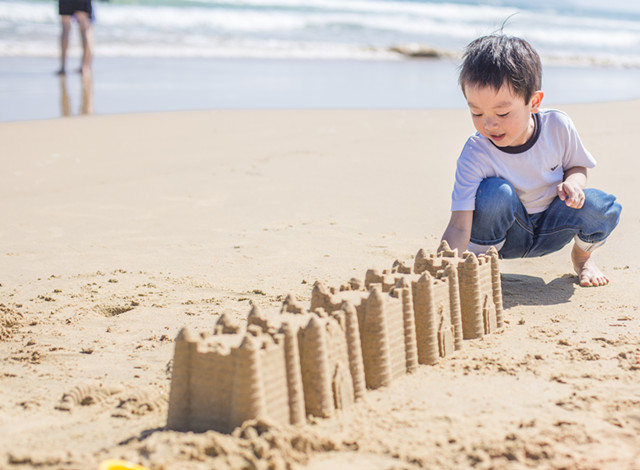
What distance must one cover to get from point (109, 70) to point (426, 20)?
20.2m

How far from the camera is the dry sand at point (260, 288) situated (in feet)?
7.80

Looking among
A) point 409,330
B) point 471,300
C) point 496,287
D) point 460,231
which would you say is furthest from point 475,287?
point 460,231

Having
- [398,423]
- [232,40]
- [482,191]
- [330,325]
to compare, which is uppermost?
[232,40]

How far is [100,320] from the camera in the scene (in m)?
3.66

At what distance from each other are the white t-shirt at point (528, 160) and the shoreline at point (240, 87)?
5934 millimetres

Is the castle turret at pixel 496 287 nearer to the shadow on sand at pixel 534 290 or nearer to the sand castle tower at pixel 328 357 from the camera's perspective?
the shadow on sand at pixel 534 290

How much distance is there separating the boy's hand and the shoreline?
6.36 meters

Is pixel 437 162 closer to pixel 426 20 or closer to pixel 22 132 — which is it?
pixel 22 132

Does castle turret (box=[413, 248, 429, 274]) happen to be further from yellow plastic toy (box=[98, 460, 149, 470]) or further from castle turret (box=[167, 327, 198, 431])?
yellow plastic toy (box=[98, 460, 149, 470])

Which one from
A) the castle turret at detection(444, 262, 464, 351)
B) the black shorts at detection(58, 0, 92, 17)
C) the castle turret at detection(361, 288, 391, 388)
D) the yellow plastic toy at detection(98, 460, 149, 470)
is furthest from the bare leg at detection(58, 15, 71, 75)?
the yellow plastic toy at detection(98, 460, 149, 470)

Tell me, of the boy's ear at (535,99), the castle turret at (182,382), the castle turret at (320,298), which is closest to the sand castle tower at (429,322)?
the castle turret at (320,298)

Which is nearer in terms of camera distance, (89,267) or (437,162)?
(89,267)

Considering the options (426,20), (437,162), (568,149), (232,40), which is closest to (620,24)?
(426,20)

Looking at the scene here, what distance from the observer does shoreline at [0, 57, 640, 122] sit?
31.9ft
